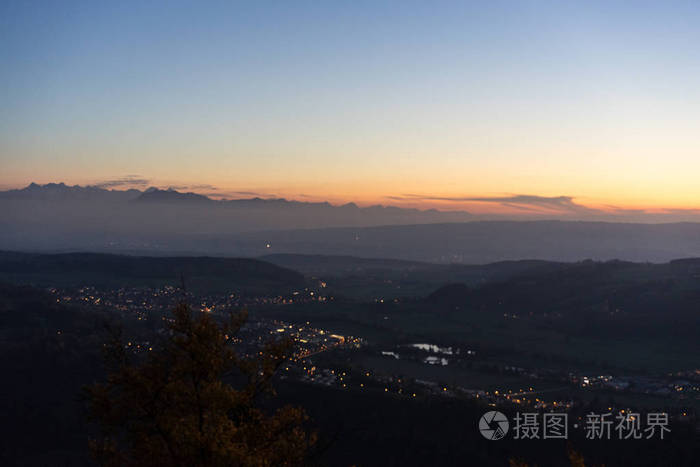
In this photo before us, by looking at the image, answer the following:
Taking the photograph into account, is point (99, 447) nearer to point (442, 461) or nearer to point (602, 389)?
point (442, 461)

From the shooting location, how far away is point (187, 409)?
35.0ft

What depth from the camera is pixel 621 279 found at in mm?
171250

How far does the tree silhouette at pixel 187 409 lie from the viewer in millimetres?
10234

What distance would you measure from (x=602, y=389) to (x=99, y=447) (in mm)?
86905

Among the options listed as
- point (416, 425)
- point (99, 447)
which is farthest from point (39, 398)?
point (99, 447)

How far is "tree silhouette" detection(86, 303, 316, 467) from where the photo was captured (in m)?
10.2
